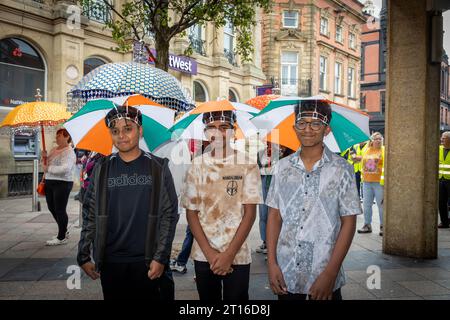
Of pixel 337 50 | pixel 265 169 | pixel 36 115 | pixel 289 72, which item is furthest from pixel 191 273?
pixel 337 50

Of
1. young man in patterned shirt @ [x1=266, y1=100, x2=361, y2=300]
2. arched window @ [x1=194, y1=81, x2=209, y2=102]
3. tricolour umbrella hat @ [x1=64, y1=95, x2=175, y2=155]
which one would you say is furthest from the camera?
arched window @ [x1=194, y1=81, x2=209, y2=102]

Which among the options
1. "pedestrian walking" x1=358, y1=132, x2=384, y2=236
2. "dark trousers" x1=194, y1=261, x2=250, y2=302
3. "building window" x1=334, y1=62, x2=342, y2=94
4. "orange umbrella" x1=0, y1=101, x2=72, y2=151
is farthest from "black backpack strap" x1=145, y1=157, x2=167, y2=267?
"building window" x1=334, y1=62, x2=342, y2=94

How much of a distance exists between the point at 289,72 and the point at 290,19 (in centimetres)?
385

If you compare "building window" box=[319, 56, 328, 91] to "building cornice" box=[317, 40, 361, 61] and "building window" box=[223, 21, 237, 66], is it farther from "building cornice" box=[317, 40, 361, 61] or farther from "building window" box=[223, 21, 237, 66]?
"building window" box=[223, 21, 237, 66]

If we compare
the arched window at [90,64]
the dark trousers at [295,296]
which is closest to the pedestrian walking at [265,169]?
the dark trousers at [295,296]

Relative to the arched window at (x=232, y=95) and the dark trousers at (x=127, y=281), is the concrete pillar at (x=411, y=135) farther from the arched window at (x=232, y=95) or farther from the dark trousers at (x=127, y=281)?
the arched window at (x=232, y=95)

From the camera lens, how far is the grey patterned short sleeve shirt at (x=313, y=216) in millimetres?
2475

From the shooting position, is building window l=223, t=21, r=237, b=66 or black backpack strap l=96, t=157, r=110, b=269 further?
building window l=223, t=21, r=237, b=66

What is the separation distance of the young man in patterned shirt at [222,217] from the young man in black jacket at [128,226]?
200mm

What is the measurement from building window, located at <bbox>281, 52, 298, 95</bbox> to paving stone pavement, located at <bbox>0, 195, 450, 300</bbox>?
21.2 metres

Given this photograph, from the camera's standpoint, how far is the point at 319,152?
2604mm

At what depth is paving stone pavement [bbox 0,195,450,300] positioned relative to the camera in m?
4.28

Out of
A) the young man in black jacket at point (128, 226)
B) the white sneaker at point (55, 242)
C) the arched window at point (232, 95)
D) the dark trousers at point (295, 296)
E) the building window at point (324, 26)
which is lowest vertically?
the white sneaker at point (55, 242)

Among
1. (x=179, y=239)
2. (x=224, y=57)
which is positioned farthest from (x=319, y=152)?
(x=224, y=57)
